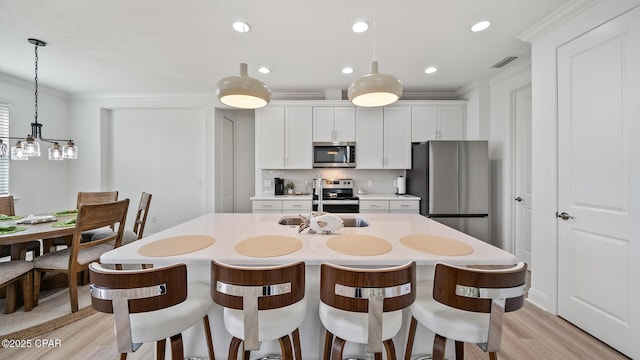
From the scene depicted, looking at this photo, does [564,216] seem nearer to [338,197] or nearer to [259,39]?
[338,197]

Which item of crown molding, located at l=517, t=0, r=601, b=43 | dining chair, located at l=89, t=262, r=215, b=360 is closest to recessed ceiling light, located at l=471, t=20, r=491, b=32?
crown molding, located at l=517, t=0, r=601, b=43

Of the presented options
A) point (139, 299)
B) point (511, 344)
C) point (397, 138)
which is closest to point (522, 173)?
point (397, 138)

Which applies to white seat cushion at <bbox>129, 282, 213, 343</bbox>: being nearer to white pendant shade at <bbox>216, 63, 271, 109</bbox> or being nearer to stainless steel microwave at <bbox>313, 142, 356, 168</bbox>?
white pendant shade at <bbox>216, 63, 271, 109</bbox>

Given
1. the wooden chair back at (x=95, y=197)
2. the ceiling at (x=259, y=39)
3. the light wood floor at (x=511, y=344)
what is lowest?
the light wood floor at (x=511, y=344)

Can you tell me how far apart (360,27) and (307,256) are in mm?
2032

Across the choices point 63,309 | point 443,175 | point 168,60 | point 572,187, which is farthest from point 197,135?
point 572,187

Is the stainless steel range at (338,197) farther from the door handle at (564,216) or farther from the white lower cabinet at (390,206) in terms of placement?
the door handle at (564,216)

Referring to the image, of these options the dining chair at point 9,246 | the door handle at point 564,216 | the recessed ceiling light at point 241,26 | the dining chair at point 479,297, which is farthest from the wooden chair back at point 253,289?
the dining chair at point 9,246

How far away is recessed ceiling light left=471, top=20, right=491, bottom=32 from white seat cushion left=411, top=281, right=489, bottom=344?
234cm

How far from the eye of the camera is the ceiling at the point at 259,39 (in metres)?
1.94

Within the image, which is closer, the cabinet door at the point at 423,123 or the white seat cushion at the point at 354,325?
the white seat cushion at the point at 354,325

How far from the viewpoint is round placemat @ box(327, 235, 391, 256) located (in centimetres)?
125

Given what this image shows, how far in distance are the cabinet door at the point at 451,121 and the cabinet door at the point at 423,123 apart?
11 cm

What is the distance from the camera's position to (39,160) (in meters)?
3.71
